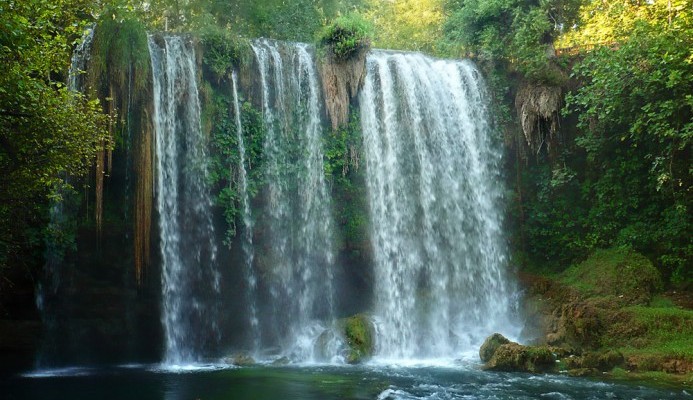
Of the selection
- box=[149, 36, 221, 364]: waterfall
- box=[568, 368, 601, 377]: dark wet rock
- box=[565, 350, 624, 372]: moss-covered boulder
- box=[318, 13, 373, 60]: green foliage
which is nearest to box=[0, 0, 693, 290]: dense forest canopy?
box=[318, 13, 373, 60]: green foliage

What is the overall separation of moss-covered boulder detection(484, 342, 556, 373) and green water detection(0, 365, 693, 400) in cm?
48

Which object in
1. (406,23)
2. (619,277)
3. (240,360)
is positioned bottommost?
(240,360)

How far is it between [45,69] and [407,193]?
35.9 feet

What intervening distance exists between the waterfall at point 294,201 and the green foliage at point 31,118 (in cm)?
650

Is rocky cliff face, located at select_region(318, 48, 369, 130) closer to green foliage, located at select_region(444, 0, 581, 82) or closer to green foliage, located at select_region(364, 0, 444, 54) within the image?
green foliage, located at select_region(444, 0, 581, 82)

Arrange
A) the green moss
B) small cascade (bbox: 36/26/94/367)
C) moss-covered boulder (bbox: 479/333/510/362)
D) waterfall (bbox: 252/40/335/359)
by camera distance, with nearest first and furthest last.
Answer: the green moss < moss-covered boulder (bbox: 479/333/510/362) < small cascade (bbox: 36/26/94/367) < waterfall (bbox: 252/40/335/359)

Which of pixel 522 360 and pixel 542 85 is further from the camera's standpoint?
pixel 542 85

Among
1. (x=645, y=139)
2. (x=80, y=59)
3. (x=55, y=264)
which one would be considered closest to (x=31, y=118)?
(x=80, y=59)

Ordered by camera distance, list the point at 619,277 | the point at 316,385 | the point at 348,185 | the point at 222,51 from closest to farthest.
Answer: the point at 316,385 < the point at 619,277 < the point at 222,51 < the point at 348,185

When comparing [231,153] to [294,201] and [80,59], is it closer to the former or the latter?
[294,201]

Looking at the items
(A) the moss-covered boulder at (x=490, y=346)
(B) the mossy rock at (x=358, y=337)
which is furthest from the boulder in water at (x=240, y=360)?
(A) the moss-covered boulder at (x=490, y=346)

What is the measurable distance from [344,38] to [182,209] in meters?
7.14

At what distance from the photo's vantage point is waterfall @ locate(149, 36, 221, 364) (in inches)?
630

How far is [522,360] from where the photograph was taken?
13.4 metres
